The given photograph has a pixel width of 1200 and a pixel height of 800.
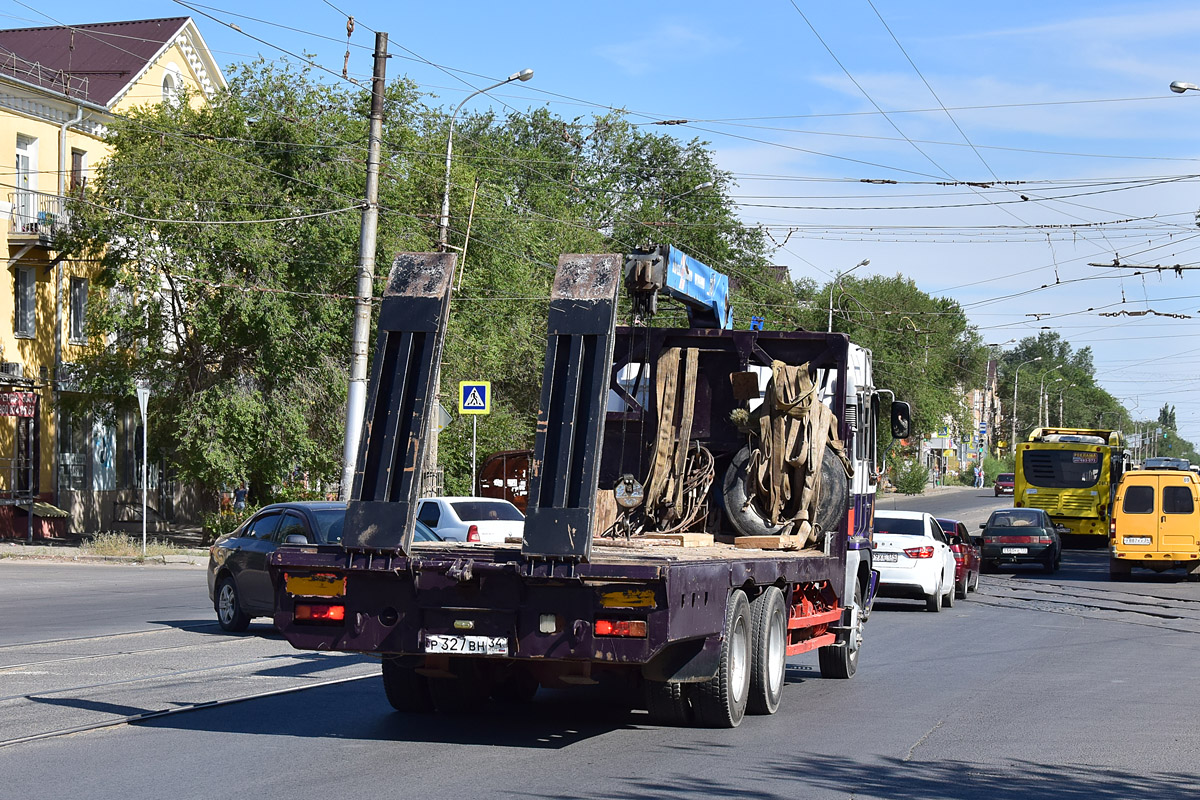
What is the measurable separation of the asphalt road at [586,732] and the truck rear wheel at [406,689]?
4.8 inches

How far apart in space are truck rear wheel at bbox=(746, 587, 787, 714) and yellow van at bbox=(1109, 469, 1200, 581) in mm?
20534

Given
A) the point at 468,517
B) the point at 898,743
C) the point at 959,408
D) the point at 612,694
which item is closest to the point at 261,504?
the point at 468,517

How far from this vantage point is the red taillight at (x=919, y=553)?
69.4 ft

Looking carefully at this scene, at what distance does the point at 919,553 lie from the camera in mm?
21156

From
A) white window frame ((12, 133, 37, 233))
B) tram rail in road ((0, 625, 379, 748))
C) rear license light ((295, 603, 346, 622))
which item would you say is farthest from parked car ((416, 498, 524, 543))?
white window frame ((12, 133, 37, 233))

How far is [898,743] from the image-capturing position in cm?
899

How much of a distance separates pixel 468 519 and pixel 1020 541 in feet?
51.0

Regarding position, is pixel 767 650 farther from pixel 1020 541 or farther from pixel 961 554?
pixel 1020 541

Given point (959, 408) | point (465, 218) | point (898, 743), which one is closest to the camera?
point (898, 743)

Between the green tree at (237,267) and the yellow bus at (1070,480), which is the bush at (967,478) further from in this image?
the green tree at (237,267)

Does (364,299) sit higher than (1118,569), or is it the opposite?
(364,299)

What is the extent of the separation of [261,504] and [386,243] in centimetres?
681

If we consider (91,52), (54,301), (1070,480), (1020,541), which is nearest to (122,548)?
(54,301)

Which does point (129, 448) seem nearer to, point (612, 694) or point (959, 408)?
point (612, 694)
